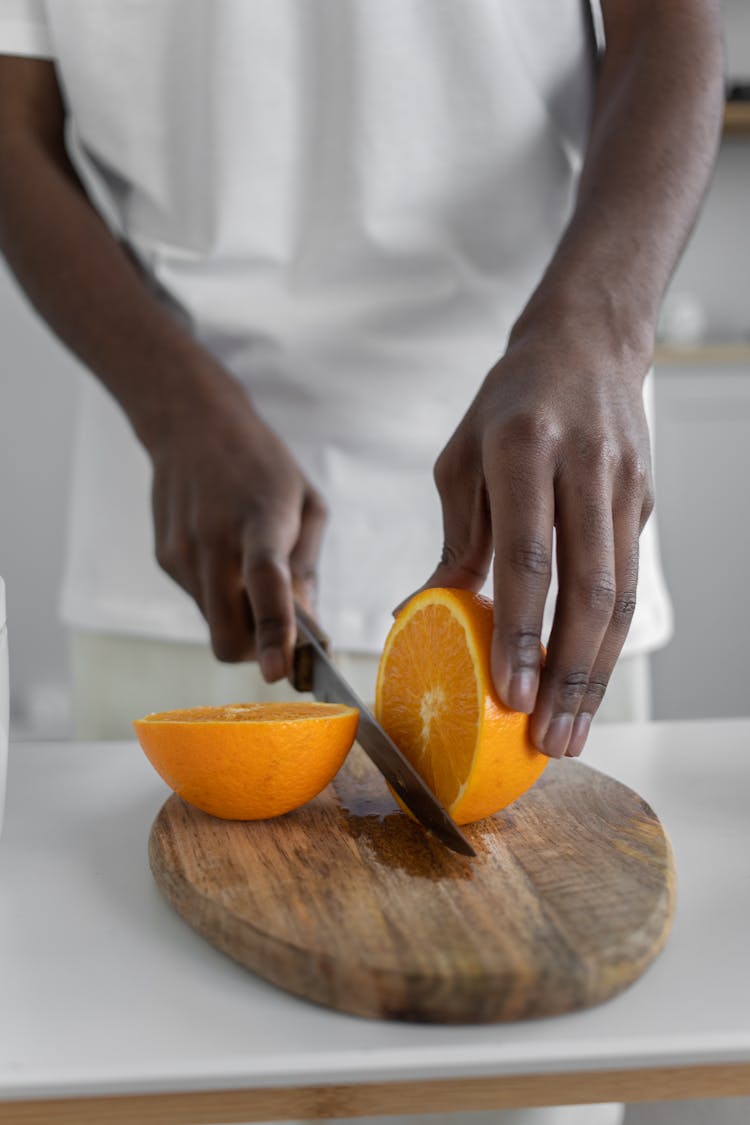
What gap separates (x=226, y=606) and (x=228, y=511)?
0.07m

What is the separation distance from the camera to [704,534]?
8.48ft

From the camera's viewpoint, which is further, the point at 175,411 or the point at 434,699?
the point at 175,411

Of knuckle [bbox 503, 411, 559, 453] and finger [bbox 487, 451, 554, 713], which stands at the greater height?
knuckle [bbox 503, 411, 559, 453]

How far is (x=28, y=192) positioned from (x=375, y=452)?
1.21 ft

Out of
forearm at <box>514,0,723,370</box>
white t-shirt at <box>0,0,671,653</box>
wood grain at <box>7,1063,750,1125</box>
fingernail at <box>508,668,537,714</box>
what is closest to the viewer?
wood grain at <box>7,1063,750,1125</box>

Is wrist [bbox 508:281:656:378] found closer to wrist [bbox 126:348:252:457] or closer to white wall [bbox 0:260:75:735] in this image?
wrist [bbox 126:348:252:457]

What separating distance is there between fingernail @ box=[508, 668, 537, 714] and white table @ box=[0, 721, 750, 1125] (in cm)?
11

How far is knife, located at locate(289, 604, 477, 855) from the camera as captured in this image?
0.55 meters

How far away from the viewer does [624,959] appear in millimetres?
447

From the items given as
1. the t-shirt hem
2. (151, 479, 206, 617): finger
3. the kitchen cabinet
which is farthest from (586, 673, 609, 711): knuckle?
the kitchen cabinet

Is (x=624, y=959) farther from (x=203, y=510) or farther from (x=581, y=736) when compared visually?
(x=203, y=510)

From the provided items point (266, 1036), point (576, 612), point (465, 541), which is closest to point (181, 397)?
point (465, 541)

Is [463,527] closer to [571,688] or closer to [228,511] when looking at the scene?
[571,688]

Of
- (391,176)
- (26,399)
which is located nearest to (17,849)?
(391,176)
